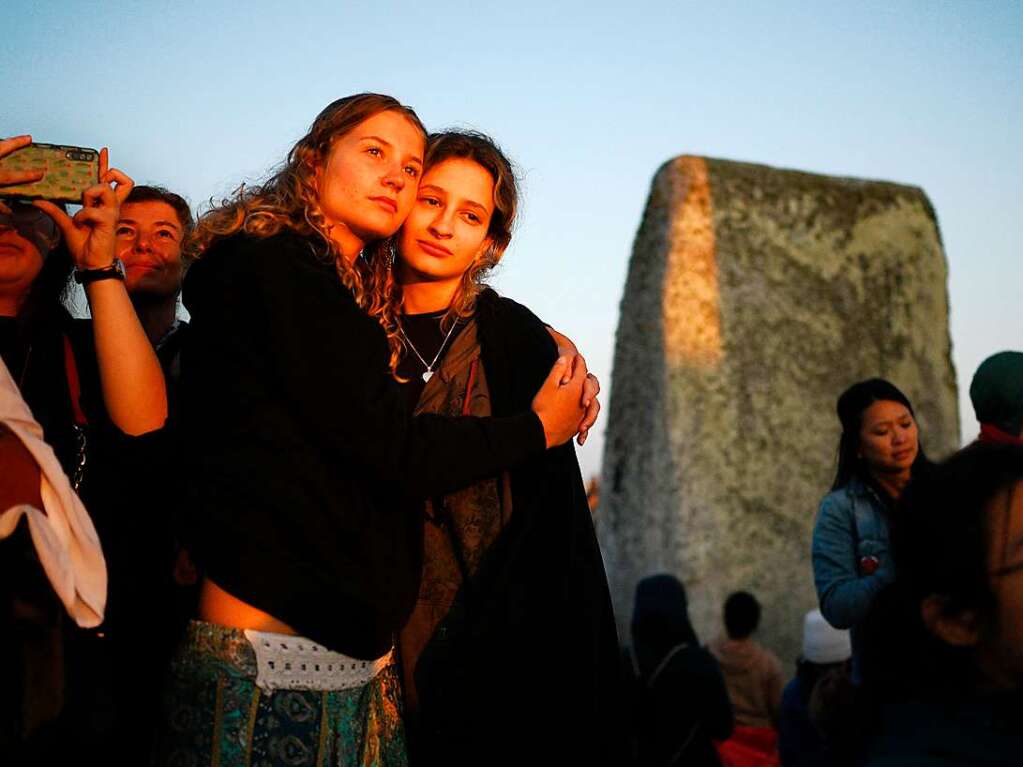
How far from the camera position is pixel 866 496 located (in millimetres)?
3213

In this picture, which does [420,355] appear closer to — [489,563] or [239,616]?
[489,563]

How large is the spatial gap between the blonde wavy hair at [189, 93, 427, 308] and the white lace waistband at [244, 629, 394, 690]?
0.66 m

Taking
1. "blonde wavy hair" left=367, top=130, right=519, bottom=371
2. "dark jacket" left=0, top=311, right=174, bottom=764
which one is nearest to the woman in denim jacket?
"blonde wavy hair" left=367, top=130, right=519, bottom=371

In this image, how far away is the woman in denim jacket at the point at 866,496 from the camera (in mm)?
3117

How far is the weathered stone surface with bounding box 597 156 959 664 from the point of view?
8.77 m

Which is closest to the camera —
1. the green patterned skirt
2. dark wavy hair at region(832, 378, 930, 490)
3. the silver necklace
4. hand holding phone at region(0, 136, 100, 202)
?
the green patterned skirt

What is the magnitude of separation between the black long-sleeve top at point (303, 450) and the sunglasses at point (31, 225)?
0.50 m

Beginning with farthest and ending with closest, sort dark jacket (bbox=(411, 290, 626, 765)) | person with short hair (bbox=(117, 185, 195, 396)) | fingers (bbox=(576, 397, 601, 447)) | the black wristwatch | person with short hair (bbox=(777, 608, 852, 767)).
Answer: person with short hair (bbox=(777, 608, 852, 767)), person with short hair (bbox=(117, 185, 195, 396)), fingers (bbox=(576, 397, 601, 447)), dark jacket (bbox=(411, 290, 626, 765)), the black wristwatch

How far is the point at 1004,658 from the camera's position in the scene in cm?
153

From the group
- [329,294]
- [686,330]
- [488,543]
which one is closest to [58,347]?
[329,294]

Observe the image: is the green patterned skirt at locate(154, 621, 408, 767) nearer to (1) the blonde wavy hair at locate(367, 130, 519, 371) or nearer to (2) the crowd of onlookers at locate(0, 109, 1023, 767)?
(2) the crowd of onlookers at locate(0, 109, 1023, 767)

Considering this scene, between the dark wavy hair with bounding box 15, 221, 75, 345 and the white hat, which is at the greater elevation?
the dark wavy hair with bounding box 15, 221, 75, 345

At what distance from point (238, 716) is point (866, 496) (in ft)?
6.77

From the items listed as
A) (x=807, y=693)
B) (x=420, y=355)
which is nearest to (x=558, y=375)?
(x=420, y=355)
